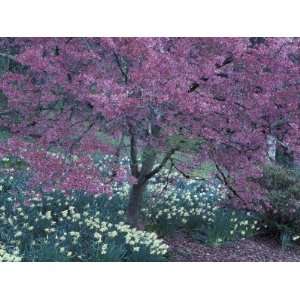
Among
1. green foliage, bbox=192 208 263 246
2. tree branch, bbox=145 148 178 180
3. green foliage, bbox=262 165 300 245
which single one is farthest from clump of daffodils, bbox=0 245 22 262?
green foliage, bbox=262 165 300 245

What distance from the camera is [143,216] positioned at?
171 inches

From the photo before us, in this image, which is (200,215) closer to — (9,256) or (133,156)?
(133,156)

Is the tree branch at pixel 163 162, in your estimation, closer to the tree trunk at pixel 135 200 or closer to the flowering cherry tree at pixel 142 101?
the flowering cherry tree at pixel 142 101

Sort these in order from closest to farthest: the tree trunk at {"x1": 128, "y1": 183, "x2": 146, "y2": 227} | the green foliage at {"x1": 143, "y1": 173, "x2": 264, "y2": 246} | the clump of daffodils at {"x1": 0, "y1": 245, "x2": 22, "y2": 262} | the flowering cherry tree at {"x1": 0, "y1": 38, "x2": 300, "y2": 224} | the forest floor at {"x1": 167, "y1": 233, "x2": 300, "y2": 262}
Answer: the flowering cherry tree at {"x1": 0, "y1": 38, "x2": 300, "y2": 224} < the clump of daffodils at {"x1": 0, "y1": 245, "x2": 22, "y2": 262} < the forest floor at {"x1": 167, "y1": 233, "x2": 300, "y2": 262} < the tree trunk at {"x1": 128, "y1": 183, "x2": 146, "y2": 227} < the green foliage at {"x1": 143, "y1": 173, "x2": 264, "y2": 246}

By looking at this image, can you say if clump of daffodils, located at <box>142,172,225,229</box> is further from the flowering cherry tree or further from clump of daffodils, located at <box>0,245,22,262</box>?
clump of daffodils, located at <box>0,245,22,262</box>

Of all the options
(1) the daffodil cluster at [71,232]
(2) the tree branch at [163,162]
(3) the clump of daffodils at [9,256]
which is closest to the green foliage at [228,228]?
(1) the daffodil cluster at [71,232]

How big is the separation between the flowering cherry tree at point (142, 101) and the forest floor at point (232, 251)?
0.84m

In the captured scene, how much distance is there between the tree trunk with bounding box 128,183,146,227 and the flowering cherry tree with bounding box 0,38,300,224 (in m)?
0.54

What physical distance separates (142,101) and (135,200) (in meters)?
1.51

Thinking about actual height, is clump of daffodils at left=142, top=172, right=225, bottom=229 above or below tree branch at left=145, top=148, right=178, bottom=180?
below

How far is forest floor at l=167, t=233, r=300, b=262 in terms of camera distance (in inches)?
165

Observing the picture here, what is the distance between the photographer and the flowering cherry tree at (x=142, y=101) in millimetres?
3131
